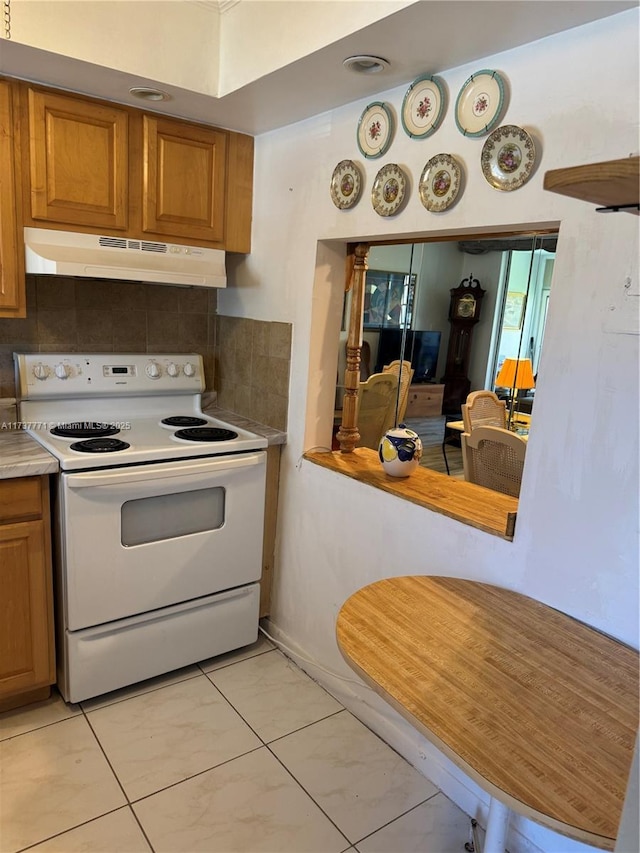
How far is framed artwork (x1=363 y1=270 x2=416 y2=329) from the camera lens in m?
2.23

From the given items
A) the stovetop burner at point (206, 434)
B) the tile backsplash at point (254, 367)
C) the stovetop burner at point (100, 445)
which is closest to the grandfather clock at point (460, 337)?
the tile backsplash at point (254, 367)

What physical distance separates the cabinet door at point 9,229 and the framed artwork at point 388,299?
49.4 inches

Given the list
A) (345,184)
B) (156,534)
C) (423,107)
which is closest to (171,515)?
(156,534)

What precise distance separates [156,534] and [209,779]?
824mm

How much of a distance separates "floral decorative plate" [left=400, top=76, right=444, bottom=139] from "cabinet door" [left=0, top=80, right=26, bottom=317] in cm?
128

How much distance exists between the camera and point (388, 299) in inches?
90.7

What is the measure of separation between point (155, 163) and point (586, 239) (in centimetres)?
162

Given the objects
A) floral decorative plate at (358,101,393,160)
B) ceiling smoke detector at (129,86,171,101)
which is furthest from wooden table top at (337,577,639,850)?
ceiling smoke detector at (129,86,171,101)

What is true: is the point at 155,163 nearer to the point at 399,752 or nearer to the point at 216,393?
the point at 216,393

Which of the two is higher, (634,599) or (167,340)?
(167,340)

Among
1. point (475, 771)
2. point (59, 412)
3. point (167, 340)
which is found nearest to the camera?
point (475, 771)

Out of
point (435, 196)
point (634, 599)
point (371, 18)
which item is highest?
point (371, 18)

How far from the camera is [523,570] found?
62.8 inches

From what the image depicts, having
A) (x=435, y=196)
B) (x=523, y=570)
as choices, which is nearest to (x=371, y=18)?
(x=435, y=196)
